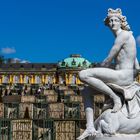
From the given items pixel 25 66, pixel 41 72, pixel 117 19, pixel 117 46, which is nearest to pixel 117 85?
pixel 117 46

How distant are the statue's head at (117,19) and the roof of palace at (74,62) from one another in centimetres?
11386

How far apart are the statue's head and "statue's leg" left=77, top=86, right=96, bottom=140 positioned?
1.20m

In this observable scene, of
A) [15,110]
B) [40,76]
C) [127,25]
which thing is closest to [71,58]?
[40,76]

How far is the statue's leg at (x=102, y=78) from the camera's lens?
7.70 metres

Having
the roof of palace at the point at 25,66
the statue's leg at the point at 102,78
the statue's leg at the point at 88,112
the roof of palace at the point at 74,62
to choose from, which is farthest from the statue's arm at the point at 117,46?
the roof of palace at the point at 25,66

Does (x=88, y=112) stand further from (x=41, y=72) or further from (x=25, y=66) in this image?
(x=25, y=66)

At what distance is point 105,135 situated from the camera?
7473mm

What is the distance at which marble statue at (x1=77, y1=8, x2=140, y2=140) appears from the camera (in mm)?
7539

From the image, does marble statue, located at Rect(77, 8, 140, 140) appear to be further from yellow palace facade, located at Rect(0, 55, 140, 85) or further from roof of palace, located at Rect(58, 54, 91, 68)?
yellow palace facade, located at Rect(0, 55, 140, 85)

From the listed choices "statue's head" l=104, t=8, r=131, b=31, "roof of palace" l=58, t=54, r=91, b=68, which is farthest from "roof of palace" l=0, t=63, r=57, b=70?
"statue's head" l=104, t=8, r=131, b=31

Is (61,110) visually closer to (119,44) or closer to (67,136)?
(67,136)

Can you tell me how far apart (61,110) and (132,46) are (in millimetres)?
12460

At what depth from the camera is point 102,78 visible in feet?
25.4

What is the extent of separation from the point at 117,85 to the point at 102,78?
0.89ft
